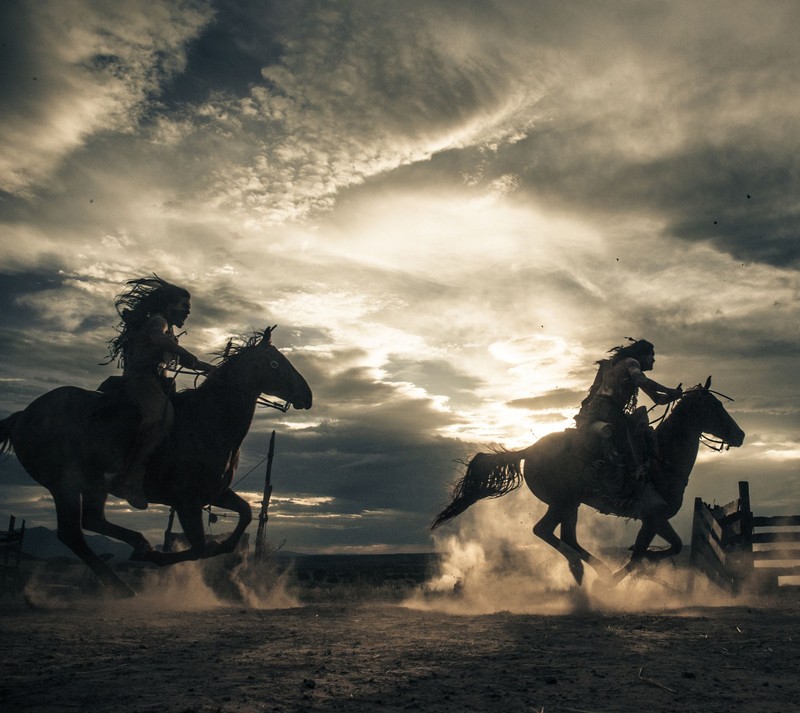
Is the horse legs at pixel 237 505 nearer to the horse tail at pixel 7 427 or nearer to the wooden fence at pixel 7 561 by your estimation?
the horse tail at pixel 7 427

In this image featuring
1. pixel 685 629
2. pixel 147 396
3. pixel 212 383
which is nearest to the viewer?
pixel 685 629

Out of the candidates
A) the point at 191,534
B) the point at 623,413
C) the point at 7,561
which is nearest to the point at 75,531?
the point at 191,534

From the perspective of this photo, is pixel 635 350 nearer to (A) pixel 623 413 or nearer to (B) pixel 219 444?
(A) pixel 623 413

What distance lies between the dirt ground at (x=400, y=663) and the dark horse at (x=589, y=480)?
7.33 ft

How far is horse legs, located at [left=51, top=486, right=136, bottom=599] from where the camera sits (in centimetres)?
858

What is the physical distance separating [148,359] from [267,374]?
157cm

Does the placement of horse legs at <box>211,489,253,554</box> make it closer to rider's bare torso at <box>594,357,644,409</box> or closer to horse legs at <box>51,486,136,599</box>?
horse legs at <box>51,486,136,599</box>

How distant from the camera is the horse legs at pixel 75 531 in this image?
8.58 meters

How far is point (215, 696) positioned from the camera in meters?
4.07

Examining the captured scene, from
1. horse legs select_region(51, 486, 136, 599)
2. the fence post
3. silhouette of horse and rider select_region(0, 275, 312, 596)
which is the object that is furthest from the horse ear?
the fence post

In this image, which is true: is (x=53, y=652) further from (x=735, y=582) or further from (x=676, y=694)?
(x=735, y=582)

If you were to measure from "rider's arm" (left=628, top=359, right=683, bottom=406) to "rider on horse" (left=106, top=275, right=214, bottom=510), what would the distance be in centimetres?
627

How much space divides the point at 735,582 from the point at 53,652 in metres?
12.2

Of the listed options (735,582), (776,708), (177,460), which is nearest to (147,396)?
(177,460)
